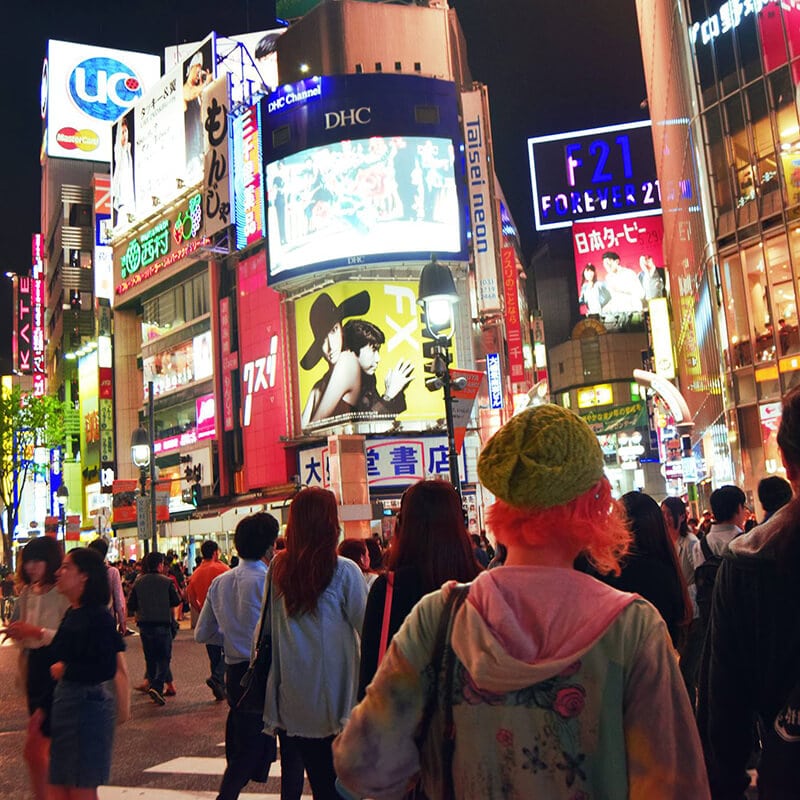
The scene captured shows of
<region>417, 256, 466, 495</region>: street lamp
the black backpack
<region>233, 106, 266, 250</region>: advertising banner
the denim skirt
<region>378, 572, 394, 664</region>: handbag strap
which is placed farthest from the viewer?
<region>233, 106, 266, 250</region>: advertising banner

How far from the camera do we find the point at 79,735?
5.46 metres

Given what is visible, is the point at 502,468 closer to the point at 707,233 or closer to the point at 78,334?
the point at 707,233

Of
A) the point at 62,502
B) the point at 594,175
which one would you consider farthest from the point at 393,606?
the point at 594,175

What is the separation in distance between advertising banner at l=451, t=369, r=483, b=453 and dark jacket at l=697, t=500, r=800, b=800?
41.2 feet

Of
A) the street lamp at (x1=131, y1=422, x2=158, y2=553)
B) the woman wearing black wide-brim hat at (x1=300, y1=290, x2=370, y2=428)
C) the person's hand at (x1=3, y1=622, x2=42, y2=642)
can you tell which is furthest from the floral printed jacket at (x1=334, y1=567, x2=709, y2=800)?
the woman wearing black wide-brim hat at (x1=300, y1=290, x2=370, y2=428)

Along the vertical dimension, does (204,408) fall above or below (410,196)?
below

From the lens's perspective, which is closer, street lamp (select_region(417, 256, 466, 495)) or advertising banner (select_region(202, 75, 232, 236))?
street lamp (select_region(417, 256, 466, 495))

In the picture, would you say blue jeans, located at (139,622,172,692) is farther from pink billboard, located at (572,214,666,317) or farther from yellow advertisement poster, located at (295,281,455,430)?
pink billboard, located at (572,214,666,317)

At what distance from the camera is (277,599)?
5.36m

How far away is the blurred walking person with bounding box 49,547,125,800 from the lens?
17.8 ft

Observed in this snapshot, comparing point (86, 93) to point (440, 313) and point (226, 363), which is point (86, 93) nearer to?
point (226, 363)

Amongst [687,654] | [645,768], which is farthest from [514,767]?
[687,654]

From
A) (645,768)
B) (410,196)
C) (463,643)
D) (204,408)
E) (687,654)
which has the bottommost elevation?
(687,654)

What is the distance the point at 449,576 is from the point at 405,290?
38.8 metres
